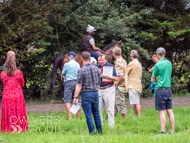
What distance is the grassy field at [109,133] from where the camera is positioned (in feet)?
17.9

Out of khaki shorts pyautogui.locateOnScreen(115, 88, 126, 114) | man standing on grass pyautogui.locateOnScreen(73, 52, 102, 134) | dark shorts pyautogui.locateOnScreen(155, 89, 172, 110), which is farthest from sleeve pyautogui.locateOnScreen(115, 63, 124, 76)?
man standing on grass pyautogui.locateOnScreen(73, 52, 102, 134)

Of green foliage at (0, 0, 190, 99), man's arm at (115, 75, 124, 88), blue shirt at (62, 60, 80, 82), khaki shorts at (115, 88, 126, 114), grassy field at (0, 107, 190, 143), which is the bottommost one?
grassy field at (0, 107, 190, 143)

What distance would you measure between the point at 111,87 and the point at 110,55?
482cm

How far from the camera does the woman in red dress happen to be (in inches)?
271

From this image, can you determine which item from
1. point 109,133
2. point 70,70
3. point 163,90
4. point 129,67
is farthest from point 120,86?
point 109,133

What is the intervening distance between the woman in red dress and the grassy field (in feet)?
1.12

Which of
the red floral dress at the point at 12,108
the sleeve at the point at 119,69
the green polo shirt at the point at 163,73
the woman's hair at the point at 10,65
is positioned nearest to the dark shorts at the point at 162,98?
the green polo shirt at the point at 163,73

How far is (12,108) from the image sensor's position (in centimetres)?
696

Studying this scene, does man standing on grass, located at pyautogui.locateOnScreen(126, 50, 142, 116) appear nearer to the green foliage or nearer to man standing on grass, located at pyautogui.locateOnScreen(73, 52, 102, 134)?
man standing on grass, located at pyautogui.locateOnScreen(73, 52, 102, 134)

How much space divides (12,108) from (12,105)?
7cm

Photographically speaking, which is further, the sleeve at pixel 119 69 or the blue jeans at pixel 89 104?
the sleeve at pixel 119 69

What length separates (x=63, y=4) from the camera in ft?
44.8

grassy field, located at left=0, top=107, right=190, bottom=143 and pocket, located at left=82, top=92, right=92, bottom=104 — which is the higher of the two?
pocket, located at left=82, top=92, right=92, bottom=104

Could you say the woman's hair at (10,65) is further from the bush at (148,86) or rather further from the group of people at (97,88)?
the bush at (148,86)
